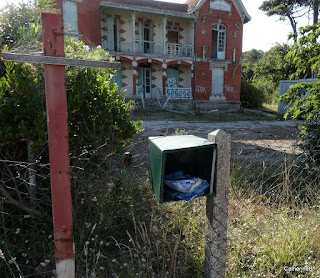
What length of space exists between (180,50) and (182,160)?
741 inches

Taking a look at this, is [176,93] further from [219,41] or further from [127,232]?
[127,232]

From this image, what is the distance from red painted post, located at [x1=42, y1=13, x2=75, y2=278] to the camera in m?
1.35

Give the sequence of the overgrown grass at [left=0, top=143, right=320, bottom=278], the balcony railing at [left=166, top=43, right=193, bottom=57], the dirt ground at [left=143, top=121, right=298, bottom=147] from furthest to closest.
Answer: the balcony railing at [left=166, top=43, right=193, bottom=57] → the dirt ground at [left=143, top=121, right=298, bottom=147] → the overgrown grass at [left=0, top=143, right=320, bottom=278]

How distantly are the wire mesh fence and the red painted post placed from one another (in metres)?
0.45

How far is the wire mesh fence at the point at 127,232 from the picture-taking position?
→ 2.06 meters

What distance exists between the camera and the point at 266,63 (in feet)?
94.2

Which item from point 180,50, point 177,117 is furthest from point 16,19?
point 180,50

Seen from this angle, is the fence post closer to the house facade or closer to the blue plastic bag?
the blue plastic bag

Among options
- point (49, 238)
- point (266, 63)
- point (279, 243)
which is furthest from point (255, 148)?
point (266, 63)

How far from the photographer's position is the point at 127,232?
1.92 meters

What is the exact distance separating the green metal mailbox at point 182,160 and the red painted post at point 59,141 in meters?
0.55

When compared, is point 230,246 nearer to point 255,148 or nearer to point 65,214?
point 65,214

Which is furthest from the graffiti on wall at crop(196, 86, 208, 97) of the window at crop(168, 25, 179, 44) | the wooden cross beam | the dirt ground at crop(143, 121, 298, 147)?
the wooden cross beam

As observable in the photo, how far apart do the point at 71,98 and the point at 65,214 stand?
3.96 feet
